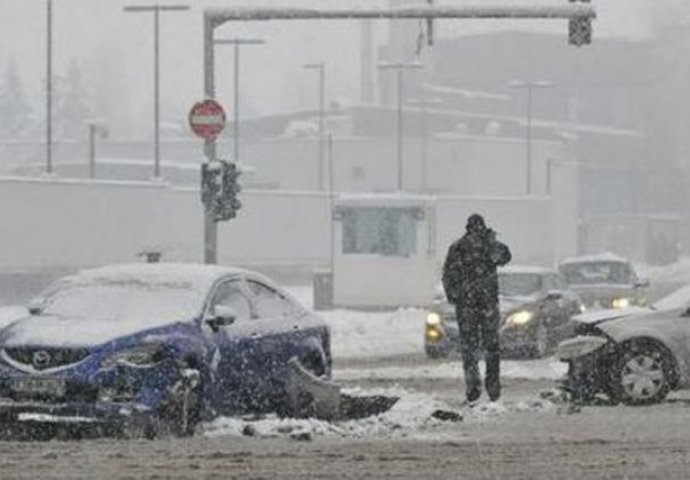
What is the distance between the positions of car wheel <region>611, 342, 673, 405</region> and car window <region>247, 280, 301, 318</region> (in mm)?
3768

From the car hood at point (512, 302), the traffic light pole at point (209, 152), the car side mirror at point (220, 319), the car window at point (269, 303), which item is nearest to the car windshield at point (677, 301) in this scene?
the car window at point (269, 303)

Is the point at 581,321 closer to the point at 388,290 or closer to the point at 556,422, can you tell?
the point at 556,422

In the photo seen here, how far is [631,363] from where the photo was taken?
715 inches

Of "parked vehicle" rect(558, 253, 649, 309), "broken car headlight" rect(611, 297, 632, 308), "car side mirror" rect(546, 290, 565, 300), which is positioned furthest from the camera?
"parked vehicle" rect(558, 253, 649, 309)

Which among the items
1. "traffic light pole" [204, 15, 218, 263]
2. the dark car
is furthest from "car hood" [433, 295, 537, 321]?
"traffic light pole" [204, 15, 218, 263]

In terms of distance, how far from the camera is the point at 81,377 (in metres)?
13.6

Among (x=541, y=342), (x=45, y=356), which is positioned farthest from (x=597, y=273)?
(x=45, y=356)

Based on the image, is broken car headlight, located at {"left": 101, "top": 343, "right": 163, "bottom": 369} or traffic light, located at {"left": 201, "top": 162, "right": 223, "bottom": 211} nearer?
broken car headlight, located at {"left": 101, "top": 343, "right": 163, "bottom": 369}

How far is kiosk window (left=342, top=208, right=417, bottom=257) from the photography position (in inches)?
1697

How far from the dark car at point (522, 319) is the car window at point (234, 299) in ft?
35.5

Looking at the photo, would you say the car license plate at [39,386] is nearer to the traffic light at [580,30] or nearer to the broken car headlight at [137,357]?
the broken car headlight at [137,357]

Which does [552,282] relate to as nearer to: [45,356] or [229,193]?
[229,193]

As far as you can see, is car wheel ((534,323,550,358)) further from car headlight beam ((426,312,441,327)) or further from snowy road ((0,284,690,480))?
snowy road ((0,284,690,480))

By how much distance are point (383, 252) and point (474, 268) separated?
24.8 m
